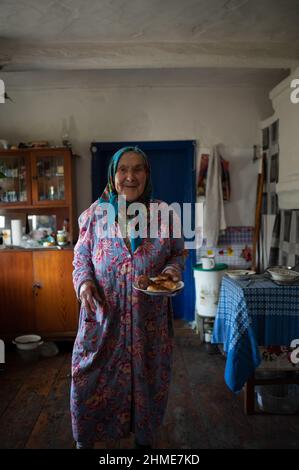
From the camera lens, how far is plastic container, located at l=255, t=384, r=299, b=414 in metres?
2.16

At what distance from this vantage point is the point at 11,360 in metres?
3.00

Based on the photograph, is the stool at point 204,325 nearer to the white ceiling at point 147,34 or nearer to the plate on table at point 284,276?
the plate on table at point 284,276

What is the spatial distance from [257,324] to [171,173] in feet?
6.87

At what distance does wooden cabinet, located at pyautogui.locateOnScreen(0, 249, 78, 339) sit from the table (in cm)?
158

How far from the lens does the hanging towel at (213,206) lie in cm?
360

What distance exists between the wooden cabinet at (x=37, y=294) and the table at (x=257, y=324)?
158 cm

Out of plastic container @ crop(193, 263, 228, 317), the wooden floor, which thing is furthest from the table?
plastic container @ crop(193, 263, 228, 317)

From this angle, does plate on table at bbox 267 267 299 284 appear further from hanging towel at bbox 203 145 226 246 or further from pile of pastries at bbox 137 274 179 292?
hanging towel at bbox 203 145 226 246

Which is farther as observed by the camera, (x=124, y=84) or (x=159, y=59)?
(x=124, y=84)

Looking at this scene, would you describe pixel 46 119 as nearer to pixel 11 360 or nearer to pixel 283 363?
pixel 11 360

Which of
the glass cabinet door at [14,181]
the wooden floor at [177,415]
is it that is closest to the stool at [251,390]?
the wooden floor at [177,415]

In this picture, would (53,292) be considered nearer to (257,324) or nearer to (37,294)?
(37,294)

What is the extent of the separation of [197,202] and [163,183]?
1.35 ft

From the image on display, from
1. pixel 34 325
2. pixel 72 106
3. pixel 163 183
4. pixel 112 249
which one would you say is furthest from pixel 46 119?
pixel 112 249
